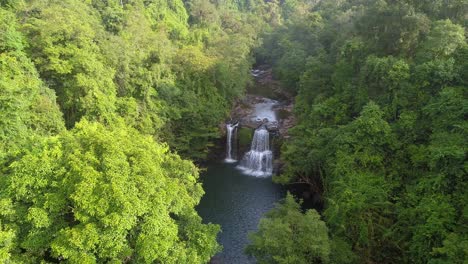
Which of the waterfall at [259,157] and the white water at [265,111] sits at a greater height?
the white water at [265,111]

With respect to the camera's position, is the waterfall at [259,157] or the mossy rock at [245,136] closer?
the waterfall at [259,157]

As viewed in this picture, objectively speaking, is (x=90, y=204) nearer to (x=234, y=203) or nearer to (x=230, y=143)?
(x=234, y=203)

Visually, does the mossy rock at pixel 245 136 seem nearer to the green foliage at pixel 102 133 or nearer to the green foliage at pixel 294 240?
the green foliage at pixel 102 133

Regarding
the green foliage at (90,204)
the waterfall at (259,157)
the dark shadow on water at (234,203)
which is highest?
the green foliage at (90,204)

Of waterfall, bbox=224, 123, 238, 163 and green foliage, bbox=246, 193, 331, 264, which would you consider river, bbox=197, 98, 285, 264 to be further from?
green foliage, bbox=246, 193, 331, 264

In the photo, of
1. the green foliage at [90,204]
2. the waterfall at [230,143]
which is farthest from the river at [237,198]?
the green foliage at [90,204]

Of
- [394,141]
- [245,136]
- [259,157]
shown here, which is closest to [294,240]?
[394,141]

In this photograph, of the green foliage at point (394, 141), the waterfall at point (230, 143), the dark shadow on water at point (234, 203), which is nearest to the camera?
the green foliage at point (394, 141)
